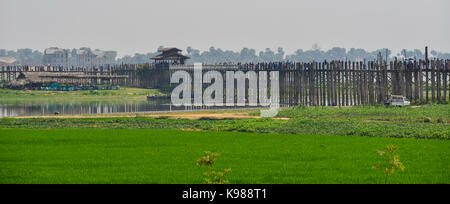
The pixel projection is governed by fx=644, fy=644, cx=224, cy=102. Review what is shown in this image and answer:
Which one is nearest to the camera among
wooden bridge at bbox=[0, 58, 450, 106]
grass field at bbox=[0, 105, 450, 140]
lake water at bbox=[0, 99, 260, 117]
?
grass field at bbox=[0, 105, 450, 140]

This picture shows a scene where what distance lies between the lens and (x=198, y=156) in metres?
19.7

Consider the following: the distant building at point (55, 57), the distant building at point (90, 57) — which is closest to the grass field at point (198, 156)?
the distant building at point (55, 57)

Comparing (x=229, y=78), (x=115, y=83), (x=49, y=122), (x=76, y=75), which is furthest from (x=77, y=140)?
(x=115, y=83)

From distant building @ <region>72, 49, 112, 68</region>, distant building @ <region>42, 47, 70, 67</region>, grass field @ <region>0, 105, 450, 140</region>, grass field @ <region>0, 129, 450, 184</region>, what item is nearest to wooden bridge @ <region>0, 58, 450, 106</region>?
grass field @ <region>0, 105, 450, 140</region>

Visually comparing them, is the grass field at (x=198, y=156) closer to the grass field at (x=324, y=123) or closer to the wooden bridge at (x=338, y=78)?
the grass field at (x=324, y=123)

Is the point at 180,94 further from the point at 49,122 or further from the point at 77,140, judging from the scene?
the point at 77,140

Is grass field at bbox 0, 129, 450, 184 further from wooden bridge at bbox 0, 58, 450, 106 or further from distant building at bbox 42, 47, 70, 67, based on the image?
distant building at bbox 42, 47, 70, 67

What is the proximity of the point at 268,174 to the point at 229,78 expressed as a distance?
52197 millimetres

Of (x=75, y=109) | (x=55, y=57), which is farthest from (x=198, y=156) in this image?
(x=55, y=57)

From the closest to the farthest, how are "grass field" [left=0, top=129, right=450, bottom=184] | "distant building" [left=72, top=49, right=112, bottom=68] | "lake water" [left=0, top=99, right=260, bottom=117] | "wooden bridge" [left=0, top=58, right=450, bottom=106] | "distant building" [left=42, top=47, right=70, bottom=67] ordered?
1. "grass field" [left=0, top=129, right=450, bottom=184]
2. "wooden bridge" [left=0, top=58, right=450, bottom=106]
3. "lake water" [left=0, top=99, right=260, bottom=117]
4. "distant building" [left=42, top=47, right=70, bottom=67]
5. "distant building" [left=72, top=49, right=112, bottom=68]

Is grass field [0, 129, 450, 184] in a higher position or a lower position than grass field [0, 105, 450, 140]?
lower

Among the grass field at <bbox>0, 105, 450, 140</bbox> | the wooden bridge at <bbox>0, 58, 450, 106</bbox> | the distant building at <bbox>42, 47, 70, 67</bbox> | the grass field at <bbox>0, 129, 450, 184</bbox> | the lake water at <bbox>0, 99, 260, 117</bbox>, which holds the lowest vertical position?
the grass field at <bbox>0, 129, 450, 184</bbox>

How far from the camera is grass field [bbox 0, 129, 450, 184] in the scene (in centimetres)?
1564

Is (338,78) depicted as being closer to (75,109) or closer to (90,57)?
(75,109)
